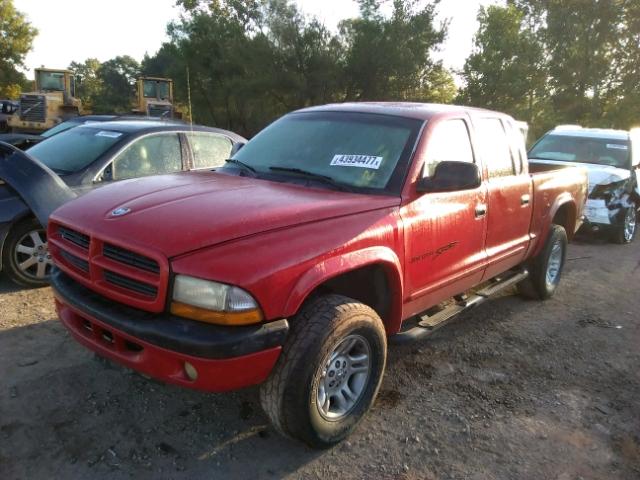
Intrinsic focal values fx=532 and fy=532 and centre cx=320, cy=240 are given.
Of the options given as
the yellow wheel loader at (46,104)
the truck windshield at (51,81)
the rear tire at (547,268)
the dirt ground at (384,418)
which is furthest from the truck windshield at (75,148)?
the truck windshield at (51,81)

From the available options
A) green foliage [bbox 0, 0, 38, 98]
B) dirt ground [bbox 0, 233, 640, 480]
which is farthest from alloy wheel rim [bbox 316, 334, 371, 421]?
green foliage [bbox 0, 0, 38, 98]

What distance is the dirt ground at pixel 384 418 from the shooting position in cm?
277

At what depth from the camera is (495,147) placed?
434 cm

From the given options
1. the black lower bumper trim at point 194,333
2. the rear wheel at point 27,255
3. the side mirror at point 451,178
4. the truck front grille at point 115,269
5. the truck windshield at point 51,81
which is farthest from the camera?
the truck windshield at point 51,81

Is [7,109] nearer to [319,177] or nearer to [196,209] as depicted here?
[319,177]

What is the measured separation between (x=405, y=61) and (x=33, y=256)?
64.8ft

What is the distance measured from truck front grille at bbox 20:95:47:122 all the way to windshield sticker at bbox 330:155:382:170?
17849mm

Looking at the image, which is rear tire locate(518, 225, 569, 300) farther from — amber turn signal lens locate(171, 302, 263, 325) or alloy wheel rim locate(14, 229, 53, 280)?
alloy wheel rim locate(14, 229, 53, 280)

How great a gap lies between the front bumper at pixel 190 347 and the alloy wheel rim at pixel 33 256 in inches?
108

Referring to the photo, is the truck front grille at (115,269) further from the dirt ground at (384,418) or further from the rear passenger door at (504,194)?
the rear passenger door at (504,194)

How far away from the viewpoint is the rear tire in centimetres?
529

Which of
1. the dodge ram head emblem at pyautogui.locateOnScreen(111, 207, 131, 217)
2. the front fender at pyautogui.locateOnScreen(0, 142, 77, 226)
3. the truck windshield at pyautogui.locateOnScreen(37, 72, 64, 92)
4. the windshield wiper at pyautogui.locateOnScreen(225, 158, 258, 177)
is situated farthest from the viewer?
the truck windshield at pyautogui.locateOnScreen(37, 72, 64, 92)

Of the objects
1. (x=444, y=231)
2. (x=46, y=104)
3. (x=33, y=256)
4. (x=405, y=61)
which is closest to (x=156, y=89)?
(x=46, y=104)

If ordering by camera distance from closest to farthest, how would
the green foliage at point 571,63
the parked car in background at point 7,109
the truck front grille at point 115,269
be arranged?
the truck front grille at point 115,269
the parked car in background at point 7,109
the green foliage at point 571,63
